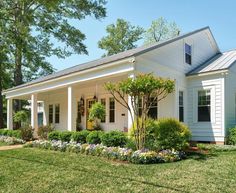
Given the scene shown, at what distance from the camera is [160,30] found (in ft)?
139

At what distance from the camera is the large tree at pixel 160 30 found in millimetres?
42031

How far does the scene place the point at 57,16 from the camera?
2791cm

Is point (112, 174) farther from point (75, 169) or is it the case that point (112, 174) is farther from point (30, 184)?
point (30, 184)

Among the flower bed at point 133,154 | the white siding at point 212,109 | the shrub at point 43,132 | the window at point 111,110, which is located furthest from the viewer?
the window at point 111,110

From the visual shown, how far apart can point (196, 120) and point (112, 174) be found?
898 cm

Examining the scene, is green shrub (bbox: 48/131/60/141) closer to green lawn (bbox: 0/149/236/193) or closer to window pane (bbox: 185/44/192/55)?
green lawn (bbox: 0/149/236/193)

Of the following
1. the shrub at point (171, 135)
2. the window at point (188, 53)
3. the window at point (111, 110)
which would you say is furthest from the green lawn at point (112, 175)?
the window at point (111, 110)

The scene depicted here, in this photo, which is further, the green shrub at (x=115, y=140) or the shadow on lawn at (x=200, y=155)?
the green shrub at (x=115, y=140)

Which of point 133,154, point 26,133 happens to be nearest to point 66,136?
point 26,133

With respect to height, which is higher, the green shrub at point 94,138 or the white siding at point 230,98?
the white siding at point 230,98

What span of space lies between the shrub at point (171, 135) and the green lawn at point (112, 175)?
3.33ft

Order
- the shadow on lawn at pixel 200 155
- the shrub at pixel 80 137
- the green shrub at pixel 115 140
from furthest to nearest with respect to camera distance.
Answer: the shrub at pixel 80 137 < the green shrub at pixel 115 140 < the shadow on lawn at pixel 200 155

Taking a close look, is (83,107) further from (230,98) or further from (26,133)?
(230,98)

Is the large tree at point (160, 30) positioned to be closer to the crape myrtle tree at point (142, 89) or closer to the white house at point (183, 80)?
the white house at point (183, 80)
